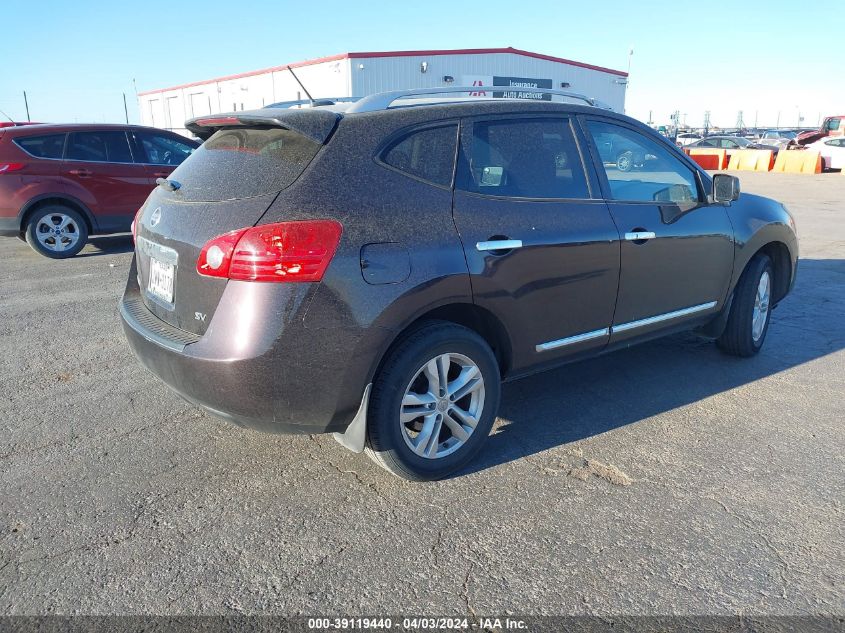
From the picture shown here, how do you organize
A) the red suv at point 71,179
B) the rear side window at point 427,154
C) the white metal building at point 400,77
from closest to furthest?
the rear side window at point 427,154 → the red suv at point 71,179 → the white metal building at point 400,77

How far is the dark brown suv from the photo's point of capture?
9.41 ft

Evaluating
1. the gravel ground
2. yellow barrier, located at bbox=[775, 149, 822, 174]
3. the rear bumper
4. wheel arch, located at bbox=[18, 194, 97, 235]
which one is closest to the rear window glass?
the rear bumper

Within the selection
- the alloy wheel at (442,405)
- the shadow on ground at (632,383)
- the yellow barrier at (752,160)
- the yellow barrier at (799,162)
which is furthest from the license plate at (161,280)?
the yellow barrier at (752,160)

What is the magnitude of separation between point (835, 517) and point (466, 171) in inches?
90.2

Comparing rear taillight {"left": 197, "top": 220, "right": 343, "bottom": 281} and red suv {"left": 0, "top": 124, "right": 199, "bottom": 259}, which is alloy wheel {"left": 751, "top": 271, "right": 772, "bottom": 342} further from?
red suv {"left": 0, "top": 124, "right": 199, "bottom": 259}

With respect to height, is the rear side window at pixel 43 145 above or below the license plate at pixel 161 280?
above

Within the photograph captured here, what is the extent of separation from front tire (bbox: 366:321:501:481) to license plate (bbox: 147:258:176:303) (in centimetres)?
107

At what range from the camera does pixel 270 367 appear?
2.84 meters

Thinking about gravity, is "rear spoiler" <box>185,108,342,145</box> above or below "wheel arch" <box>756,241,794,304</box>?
above

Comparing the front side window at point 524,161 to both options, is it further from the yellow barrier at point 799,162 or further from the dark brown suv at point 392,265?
the yellow barrier at point 799,162

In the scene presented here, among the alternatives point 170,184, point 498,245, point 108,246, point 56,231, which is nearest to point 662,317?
point 498,245

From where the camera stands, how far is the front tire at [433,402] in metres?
3.11

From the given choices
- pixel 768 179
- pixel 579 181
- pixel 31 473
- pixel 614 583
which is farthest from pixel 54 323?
pixel 768 179

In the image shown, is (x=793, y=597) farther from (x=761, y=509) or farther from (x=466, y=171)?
(x=466, y=171)
